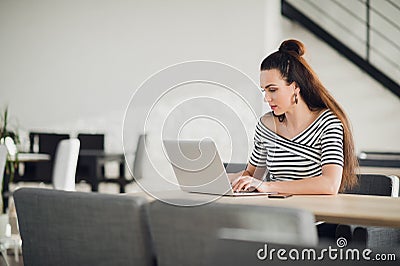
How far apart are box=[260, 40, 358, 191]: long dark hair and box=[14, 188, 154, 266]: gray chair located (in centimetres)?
122

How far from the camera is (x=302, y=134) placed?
2994 mm

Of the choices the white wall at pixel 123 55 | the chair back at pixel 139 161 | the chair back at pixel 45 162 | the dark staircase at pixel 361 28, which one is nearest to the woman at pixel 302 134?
the chair back at pixel 139 161

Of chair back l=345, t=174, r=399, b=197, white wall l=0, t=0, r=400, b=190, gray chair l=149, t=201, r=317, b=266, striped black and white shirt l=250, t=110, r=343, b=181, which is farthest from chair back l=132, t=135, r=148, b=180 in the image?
gray chair l=149, t=201, r=317, b=266

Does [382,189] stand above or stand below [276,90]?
below

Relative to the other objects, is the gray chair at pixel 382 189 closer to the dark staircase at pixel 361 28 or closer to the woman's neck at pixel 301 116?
the woman's neck at pixel 301 116

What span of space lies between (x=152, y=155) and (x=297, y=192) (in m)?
5.55

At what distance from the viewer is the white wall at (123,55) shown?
7992mm

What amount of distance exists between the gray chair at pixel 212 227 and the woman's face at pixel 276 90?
3.99 ft

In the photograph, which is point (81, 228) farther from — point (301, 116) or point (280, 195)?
point (301, 116)

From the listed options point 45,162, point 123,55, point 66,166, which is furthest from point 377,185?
point 123,55

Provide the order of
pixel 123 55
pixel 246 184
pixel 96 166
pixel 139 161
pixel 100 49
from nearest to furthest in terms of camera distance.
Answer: pixel 246 184 < pixel 96 166 < pixel 139 161 < pixel 123 55 < pixel 100 49

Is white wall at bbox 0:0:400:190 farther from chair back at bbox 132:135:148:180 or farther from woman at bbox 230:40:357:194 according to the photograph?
woman at bbox 230:40:357:194

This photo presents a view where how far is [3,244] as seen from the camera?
176 inches

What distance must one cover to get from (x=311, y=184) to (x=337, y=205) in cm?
33
